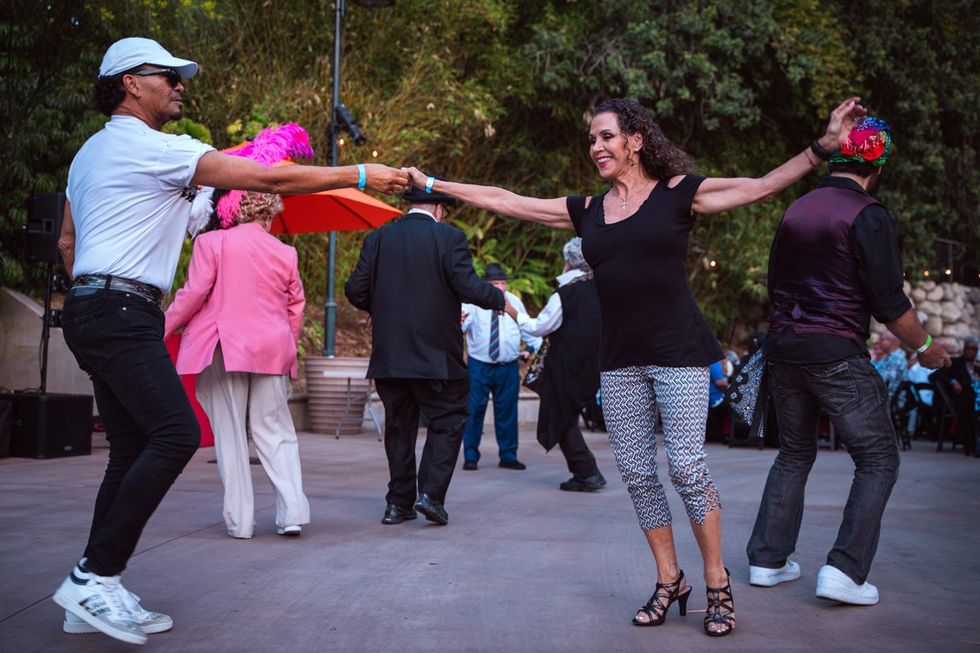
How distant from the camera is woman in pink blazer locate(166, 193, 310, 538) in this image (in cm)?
652

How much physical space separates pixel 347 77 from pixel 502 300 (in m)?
13.3

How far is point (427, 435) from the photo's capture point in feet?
23.7

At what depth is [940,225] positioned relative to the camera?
83.7ft

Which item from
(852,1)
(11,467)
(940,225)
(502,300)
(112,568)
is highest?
(852,1)

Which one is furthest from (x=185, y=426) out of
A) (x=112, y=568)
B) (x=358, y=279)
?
(x=358, y=279)

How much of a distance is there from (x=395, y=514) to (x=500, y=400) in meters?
4.28

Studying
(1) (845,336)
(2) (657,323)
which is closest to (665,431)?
(2) (657,323)

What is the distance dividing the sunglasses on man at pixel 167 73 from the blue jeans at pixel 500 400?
7.06 metres

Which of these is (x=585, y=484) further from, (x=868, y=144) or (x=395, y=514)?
(x=868, y=144)

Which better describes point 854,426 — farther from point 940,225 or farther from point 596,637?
point 940,225

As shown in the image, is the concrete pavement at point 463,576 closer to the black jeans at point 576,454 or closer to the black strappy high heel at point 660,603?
the black strappy high heel at point 660,603

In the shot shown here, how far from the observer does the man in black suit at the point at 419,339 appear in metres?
7.27

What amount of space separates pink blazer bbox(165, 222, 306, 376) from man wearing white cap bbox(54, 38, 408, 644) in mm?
2060

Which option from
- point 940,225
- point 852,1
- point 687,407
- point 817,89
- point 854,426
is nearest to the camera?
point 687,407
